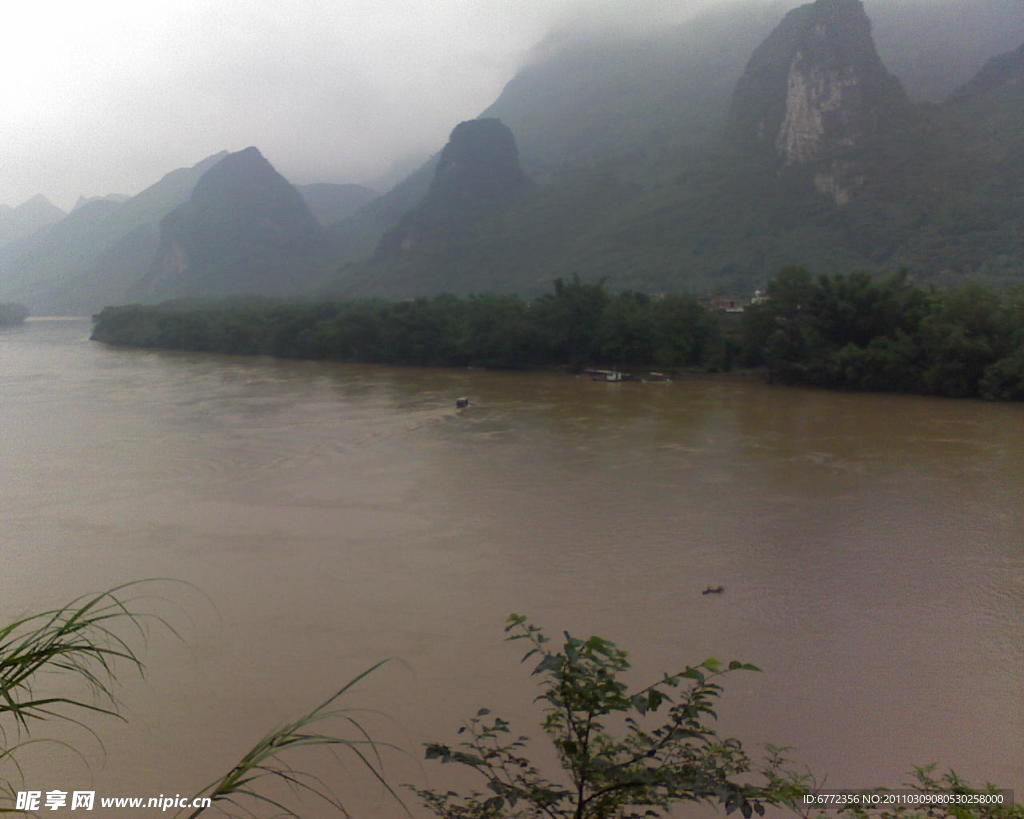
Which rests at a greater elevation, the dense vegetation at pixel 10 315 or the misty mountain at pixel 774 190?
the misty mountain at pixel 774 190

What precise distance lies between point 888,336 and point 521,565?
1672 cm

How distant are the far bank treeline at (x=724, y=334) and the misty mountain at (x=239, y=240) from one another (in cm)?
4902

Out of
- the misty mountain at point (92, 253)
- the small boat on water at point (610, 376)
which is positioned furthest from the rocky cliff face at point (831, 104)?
the misty mountain at point (92, 253)

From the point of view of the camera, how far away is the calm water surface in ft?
15.5

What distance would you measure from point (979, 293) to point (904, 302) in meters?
2.05

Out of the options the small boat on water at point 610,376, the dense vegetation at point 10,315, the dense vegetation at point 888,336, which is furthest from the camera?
the dense vegetation at point 10,315

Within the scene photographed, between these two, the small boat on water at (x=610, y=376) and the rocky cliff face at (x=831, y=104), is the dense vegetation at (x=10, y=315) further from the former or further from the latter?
the rocky cliff face at (x=831, y=104)

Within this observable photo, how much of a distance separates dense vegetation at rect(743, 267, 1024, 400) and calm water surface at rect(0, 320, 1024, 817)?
87.1 inches

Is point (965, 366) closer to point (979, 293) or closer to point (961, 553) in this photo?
point (979, 293)

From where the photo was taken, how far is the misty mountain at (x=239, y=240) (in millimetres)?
80500

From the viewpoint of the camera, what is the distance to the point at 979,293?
18.9 meters

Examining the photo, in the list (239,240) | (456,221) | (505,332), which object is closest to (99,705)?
(505,332)

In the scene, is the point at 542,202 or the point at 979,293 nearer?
the point at 979,293

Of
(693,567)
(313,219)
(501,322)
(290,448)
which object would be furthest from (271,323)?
(313,219)
